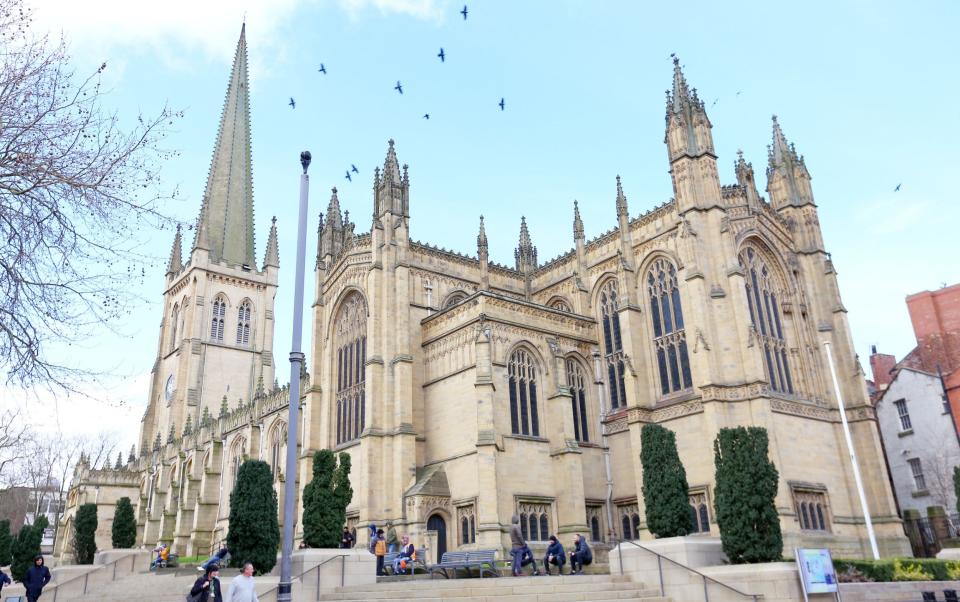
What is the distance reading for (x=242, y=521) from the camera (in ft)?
62.4

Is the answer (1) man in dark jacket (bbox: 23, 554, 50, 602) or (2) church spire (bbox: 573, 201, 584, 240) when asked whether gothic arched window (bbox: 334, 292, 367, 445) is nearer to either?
(2) church spire (bbox: 573, 201, 584, 240)

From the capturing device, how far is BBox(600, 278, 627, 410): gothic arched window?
3519 cm

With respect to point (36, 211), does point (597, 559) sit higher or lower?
lower

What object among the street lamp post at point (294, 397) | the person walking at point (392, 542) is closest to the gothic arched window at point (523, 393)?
the person walking at point (392, 542)

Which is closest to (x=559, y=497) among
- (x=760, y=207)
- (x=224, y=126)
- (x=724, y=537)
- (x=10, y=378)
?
(x=724, y=537)

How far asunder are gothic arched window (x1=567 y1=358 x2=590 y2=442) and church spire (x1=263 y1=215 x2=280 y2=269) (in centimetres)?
5210

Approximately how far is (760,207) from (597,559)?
17.8m

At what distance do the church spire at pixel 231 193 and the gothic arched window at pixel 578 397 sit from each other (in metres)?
51.4

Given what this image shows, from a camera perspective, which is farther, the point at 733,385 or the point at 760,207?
the point at 760,207

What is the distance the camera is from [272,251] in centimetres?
8119

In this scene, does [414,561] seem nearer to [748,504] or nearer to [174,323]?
[748,504]

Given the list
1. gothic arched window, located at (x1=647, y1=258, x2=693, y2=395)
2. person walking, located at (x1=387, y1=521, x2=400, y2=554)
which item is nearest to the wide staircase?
person walking, located at (x1=387, y1=521, x2=400, y2=554)

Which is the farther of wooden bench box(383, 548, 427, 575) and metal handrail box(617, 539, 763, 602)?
wooden bench box(383, 548, 427, 575)

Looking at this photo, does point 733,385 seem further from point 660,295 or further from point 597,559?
point 597,559
